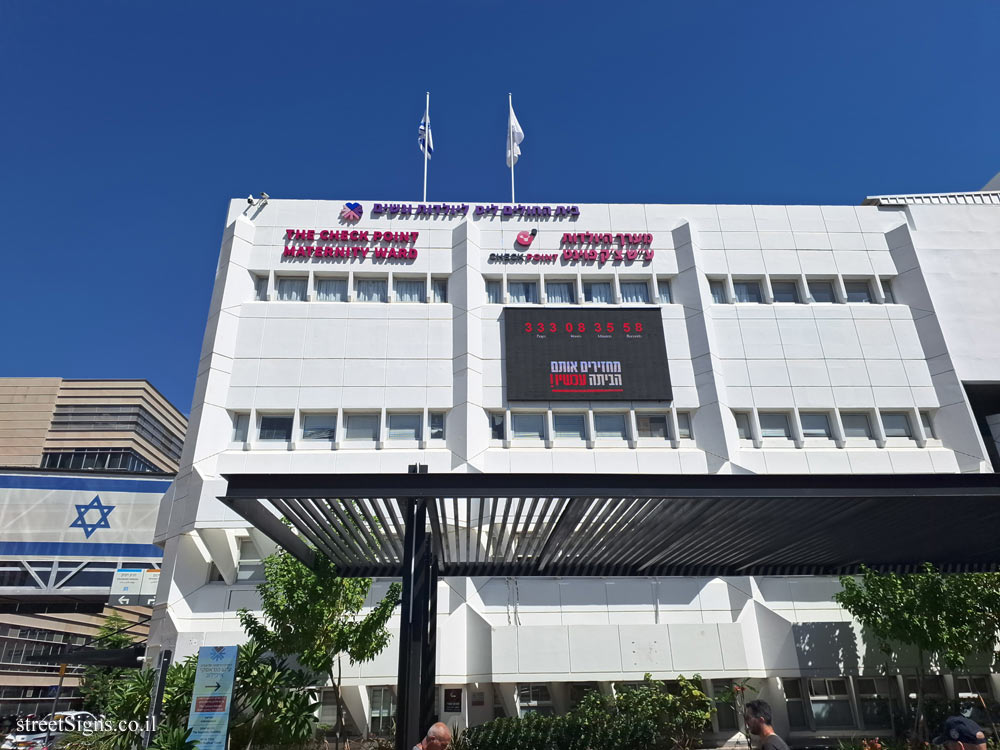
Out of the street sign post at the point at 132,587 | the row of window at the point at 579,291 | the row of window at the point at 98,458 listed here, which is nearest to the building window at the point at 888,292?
the row of window at the point at 579,291

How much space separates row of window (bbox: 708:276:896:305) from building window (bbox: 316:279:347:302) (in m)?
17.7

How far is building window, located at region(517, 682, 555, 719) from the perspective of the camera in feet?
76.7

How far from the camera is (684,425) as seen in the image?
90.0ft

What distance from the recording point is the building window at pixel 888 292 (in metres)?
30.2

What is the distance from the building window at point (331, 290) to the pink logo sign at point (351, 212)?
11.1ft

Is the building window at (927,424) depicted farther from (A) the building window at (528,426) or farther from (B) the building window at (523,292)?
(B) the building window at (523,292)

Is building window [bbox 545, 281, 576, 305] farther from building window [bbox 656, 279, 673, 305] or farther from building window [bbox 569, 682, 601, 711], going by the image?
building window [bbox 569, 682, 601, 711]

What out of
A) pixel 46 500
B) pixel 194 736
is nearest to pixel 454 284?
pixel 194 736

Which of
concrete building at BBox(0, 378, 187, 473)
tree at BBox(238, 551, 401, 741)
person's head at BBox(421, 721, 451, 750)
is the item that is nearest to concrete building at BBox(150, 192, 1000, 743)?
tree at BBox(238, 551, 401, 741)

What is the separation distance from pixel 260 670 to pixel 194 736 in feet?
7.42

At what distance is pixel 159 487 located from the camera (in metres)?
44.1

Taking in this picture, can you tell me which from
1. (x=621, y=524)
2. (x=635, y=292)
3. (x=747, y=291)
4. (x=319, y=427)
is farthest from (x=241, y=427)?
(x=747, y=291)

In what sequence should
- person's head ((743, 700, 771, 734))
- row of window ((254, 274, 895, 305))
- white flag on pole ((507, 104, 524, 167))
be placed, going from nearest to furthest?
person's head ((743, 700, 771, 734)) → row of window ((254, 274, 895, 305)) → white flag on pole ((507, 104, 524, 167))

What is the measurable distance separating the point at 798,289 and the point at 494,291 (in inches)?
580
